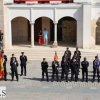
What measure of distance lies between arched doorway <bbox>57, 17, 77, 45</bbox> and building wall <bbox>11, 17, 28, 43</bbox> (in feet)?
10.8

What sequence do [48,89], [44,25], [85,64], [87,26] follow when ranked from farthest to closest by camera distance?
[44,25]
[87,26]
[85,64]
[48,89]

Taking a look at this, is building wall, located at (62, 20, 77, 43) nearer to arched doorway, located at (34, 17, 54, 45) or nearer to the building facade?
arched doorway, located at (34, 17, 54, 45)

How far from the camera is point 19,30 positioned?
30938 mm

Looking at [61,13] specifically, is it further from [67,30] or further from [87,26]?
[67,30]

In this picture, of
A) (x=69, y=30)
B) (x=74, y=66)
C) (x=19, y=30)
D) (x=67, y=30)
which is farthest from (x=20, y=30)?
(x=74, y=66)

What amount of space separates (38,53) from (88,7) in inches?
218

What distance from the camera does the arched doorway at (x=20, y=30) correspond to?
30.8 metres

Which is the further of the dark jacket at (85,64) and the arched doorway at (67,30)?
the arched doorway at (67,30)

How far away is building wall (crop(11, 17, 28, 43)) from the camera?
3075cm

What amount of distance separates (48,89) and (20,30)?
14.0 meters

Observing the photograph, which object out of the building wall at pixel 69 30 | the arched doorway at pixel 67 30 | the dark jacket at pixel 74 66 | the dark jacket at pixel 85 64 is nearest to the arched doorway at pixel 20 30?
the arched doorway at pixel 67 30

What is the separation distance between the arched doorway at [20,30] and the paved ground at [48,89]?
34.6 ft

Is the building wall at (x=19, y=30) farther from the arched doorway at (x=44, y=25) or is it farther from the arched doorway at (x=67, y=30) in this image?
the arched doorway at (x=67, y=30)

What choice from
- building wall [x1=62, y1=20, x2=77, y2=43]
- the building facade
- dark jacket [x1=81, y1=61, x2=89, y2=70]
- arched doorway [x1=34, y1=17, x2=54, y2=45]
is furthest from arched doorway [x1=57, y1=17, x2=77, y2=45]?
dark jacket [x1=81, y1=61, x2=89, y2=70]
